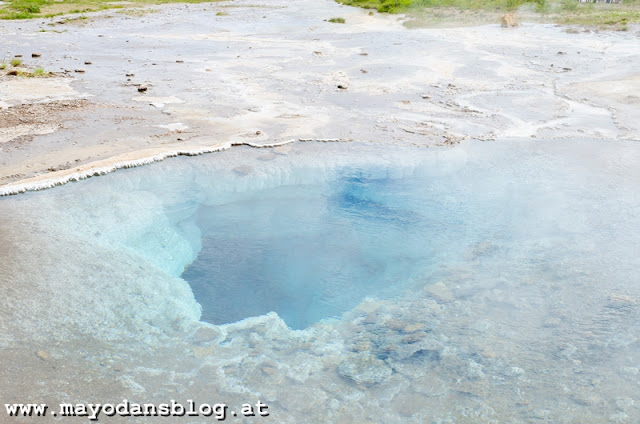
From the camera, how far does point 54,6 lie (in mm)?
27500

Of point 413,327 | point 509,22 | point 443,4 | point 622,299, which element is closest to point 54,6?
point 443,4

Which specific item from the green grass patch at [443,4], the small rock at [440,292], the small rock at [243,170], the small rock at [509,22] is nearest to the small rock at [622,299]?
the small rock at [440,292]

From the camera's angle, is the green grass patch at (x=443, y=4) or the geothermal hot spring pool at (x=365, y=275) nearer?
the geothermal hot spring pool at (x=365, y=275)

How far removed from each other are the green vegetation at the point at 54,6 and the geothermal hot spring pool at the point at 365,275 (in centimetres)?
2138

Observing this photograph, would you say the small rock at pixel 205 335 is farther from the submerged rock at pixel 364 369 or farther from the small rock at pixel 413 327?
the small rock at pixel 413 327

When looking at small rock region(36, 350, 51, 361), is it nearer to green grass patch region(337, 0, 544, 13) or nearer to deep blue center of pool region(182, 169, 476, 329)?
deep blue center of pool region(182, 169, 476, 329)

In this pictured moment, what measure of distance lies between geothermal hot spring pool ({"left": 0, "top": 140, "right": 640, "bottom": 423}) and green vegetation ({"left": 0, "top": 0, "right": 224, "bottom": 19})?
21.4 meters

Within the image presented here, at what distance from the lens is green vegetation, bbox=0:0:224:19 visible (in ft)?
77.7

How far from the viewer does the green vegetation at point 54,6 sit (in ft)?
77.7

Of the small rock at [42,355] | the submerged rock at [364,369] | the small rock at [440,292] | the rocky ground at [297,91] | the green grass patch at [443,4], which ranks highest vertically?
the green grass patch at [443,4]

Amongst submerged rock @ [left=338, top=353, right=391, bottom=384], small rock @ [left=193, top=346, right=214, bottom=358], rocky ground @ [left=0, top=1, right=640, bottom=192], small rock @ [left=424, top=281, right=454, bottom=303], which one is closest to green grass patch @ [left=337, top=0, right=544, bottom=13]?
rocky ground @ [left=0, top=1, right=640, bottom=192]

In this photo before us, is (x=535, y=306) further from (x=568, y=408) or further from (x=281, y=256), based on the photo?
(x=281, y=256)

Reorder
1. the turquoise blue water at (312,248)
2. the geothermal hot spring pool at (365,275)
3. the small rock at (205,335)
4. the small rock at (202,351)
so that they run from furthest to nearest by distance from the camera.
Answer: the turquoise blue water at (312,248) < the small rock at (205,335) < the small rock at (202,351) < the geothermal hot spring pool at (365,275)

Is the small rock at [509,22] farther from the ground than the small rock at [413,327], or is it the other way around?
the small rock at [509,22]
